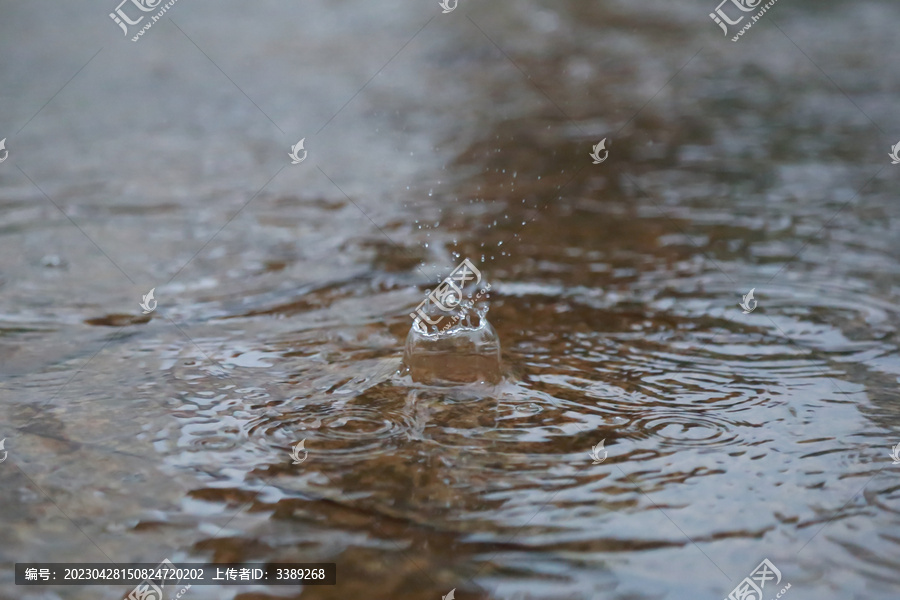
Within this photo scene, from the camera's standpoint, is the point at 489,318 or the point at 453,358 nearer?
the point at 453,358

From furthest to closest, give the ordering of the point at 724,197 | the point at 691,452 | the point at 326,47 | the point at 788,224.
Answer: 1. the point at 326,47
2. the point at 724,197
3. the point at 788,224
4. the point at 691,452

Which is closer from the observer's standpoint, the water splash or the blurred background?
the blurred background

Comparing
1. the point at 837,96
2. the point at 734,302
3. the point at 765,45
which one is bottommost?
the point at 734,302

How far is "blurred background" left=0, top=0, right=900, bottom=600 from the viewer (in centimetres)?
139

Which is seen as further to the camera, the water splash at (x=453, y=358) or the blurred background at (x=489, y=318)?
the water splash at (x=453, y=358)

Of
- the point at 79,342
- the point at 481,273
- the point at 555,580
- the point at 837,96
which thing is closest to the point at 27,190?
the point at 79,342

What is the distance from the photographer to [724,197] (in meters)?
3.16

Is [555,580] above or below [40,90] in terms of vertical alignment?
below

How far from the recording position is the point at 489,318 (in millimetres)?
2273

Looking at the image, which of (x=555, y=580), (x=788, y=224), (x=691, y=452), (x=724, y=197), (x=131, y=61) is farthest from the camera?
(x=131, y=61)

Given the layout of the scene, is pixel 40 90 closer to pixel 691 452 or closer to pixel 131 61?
pixel 131 61

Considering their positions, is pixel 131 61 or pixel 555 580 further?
pixel 131 61

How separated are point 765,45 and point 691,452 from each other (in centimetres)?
506

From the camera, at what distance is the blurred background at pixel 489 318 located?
54.8 inches
